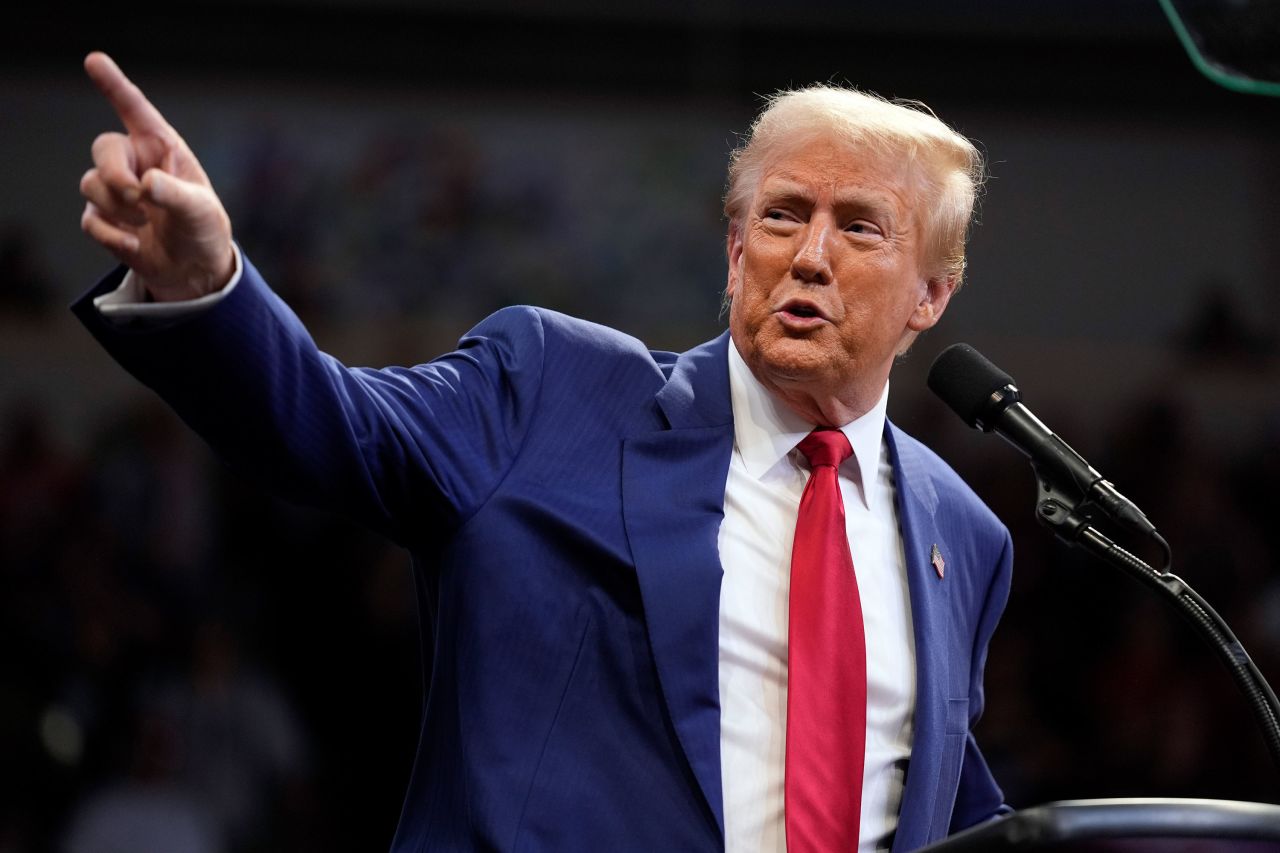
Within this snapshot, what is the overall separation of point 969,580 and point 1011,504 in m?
3.26

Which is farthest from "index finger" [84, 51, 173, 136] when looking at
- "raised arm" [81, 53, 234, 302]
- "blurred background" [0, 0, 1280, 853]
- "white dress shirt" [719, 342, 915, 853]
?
"blurred background" [0, 0, 1280, 853]

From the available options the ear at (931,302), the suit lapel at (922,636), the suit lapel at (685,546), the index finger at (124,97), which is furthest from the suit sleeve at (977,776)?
the index finger at (124,97)

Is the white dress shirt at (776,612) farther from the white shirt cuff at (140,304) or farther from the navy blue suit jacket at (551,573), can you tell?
the white shirt cuff at (140,304)

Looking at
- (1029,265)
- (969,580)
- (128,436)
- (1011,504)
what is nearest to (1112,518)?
(969,580)

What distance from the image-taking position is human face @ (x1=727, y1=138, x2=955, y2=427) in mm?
1773

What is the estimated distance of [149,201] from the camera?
3.66 ft

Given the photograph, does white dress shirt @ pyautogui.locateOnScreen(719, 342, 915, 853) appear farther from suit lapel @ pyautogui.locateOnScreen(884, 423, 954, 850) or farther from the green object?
the green object

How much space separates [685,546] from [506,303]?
408 cm

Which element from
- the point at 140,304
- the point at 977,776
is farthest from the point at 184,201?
the point at 977,776

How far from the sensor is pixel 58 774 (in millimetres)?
4176

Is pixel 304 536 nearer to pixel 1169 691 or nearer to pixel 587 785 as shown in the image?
pixel 1169 691

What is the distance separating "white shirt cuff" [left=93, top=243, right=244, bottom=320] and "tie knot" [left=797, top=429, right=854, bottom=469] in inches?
31.6

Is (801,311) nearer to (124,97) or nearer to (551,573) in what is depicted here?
(551,573)

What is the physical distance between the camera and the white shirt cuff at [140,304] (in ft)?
3.91
